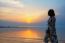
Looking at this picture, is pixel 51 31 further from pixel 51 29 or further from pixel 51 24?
pixel 51 24

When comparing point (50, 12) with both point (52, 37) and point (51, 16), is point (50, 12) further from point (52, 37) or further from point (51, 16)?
point (52, 37)

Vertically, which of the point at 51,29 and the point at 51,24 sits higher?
the point at 51,24

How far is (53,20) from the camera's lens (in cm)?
593

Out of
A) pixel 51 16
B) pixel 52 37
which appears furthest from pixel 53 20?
pixel 52 37

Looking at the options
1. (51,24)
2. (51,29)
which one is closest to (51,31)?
(51,29)

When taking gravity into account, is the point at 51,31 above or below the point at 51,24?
below

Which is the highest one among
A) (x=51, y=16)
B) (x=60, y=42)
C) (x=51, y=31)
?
(x=51, y=16)

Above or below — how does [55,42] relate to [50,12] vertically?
below

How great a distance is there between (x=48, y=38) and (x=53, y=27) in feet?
1.37

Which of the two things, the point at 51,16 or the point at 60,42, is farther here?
the point at 60,42

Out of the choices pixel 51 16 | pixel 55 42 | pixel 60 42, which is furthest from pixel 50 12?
pixel 60 42

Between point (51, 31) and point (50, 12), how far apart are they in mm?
583

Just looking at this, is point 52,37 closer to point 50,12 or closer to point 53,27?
point 53,27

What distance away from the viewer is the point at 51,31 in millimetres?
5996
